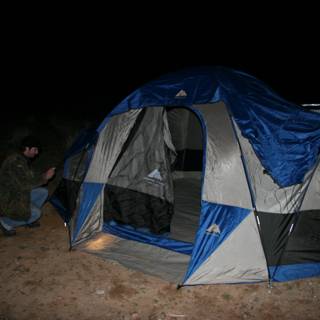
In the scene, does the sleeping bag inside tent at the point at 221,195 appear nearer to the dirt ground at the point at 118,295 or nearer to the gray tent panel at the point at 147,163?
the gray tent panel at the point at 147,163

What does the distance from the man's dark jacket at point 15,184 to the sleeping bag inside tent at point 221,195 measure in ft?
2.53

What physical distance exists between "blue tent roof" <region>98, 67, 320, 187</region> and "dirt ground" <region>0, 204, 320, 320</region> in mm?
1414

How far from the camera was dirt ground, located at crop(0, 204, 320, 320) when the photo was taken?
174 inches

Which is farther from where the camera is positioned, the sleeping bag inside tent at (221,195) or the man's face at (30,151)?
the man's face at (30,151)

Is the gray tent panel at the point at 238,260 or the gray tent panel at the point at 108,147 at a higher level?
the gray tent panel at the point at 108,147

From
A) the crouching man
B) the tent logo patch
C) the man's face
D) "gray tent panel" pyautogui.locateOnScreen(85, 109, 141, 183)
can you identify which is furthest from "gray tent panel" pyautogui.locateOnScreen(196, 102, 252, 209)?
the man's face

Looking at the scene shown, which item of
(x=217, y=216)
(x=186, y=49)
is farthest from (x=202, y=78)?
(x=186, y=49)

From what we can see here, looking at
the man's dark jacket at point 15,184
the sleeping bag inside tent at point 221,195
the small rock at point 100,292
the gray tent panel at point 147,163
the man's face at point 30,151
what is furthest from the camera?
the gray tent panel at point 147,163

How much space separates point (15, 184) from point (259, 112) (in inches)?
147

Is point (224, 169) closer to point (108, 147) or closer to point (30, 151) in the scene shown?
point (108, 147)

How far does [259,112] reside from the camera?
5.20m

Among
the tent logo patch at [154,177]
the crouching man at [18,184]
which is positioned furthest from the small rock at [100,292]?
the tent logo patch at [154,177]

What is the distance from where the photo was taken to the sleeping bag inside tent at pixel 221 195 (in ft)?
16.0

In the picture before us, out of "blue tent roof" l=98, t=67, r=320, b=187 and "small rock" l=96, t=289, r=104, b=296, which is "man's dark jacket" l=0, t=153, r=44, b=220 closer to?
"blue tent roof" l=98, t=67, r=320, b=187
